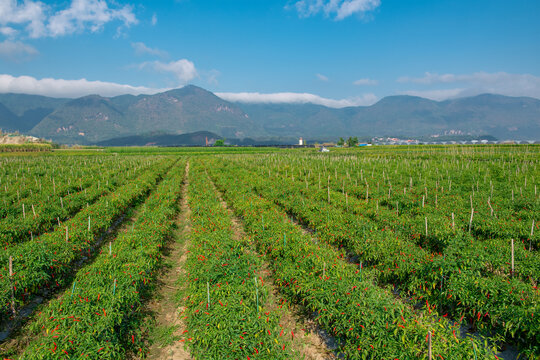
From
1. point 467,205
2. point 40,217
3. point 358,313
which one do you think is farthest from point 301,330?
point 40,217

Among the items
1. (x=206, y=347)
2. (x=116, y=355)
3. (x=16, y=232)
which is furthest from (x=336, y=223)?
(x=16, y=232)

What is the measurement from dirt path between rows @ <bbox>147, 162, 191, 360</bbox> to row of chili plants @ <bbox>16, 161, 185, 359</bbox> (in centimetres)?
28

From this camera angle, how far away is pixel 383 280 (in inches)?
302

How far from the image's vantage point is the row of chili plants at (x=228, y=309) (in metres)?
4.62

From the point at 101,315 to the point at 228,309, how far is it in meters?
2.29

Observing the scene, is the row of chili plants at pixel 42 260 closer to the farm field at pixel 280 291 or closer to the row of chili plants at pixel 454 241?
the farm field at pixel 280 291

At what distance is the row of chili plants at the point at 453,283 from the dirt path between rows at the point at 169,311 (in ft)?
16.5

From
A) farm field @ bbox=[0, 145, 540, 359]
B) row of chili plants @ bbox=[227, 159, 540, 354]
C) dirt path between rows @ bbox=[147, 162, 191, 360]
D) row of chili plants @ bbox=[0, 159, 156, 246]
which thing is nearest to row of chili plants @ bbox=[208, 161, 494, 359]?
farm field @ bbox=[0, 145, 540, 359]

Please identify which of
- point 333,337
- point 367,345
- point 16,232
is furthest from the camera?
point 16,232

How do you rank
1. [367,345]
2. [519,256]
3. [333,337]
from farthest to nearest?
[519,256] < [333,337] < [367,345]

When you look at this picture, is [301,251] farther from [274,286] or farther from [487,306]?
[487,306]

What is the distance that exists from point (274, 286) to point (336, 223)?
3.59 metres

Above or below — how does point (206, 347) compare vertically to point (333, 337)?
above

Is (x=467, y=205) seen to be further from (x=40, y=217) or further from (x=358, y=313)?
(x=40, y=217)
